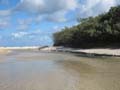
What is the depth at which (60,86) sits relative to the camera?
734 inches

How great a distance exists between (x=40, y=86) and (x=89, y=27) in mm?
57914

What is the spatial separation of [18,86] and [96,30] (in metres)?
52.3

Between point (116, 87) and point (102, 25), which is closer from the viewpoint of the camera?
point (116, 87)

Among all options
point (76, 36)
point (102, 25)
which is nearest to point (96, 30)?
point (102, 25)

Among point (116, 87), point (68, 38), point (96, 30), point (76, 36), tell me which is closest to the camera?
point (116, 87)

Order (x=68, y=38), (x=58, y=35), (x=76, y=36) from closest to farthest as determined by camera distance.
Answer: (x=76, y=36)
(x=68, y=38)
(x=58, y=35)

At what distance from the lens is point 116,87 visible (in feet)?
57.4

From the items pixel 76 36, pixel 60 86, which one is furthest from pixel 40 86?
pixel 76 36

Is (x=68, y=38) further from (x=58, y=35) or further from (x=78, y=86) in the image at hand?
(x=78, y=86)

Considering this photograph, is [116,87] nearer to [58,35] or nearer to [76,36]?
[76,36]

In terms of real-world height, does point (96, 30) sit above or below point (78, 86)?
above

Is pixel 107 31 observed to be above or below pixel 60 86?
above

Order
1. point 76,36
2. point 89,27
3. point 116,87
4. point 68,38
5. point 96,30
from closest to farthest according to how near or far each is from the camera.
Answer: point 116,87 < point 96,30 < point 89,27 < point 76,36 < point 68,38

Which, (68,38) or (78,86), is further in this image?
(68,38)
